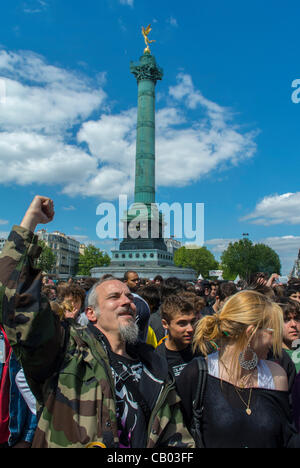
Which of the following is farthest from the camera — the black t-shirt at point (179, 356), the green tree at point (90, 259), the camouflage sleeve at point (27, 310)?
the green tree at point (90, 259)

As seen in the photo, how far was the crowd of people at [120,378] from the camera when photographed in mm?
1572

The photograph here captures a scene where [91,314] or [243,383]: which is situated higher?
[91,314]

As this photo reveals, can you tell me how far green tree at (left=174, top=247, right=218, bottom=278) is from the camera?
72688mm

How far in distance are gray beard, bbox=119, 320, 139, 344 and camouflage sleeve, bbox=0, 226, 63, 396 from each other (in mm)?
532

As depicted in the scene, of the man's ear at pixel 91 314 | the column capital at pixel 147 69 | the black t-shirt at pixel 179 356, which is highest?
the column capital at pixel 147 69

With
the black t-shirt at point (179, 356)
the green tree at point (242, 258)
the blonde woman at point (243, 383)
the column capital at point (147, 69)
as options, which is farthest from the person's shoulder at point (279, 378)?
the green tree at point (242, 258)

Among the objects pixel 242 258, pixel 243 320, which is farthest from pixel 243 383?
pixel 242 258

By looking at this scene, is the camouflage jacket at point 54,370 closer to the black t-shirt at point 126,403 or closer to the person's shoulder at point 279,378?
the black t-shirt at point 126,403

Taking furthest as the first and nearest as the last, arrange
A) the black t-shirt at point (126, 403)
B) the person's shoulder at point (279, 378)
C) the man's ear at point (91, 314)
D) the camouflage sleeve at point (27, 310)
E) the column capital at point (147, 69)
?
the column capital at point (147, 69) → the man's ear at point (91, 314) → the person's shoulder at point (279, 378) → the black t-shirt at point (126, 403) → the camouflage sleeve at point (27, 310)

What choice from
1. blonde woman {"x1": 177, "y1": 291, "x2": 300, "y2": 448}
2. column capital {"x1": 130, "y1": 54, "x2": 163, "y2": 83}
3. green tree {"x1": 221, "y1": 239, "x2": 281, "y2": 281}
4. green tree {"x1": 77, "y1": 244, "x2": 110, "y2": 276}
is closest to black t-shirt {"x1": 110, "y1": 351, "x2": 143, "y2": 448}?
blonde woman {"x1": 177, "y1": 291, "x2": 300, "y2": 448}

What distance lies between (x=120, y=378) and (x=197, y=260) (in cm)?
7213

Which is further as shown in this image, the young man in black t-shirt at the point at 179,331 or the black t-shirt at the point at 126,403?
the young man in black t-shirt at the point at 179,331

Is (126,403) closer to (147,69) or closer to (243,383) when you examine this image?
(243,383)

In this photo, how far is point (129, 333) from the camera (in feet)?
6.88
